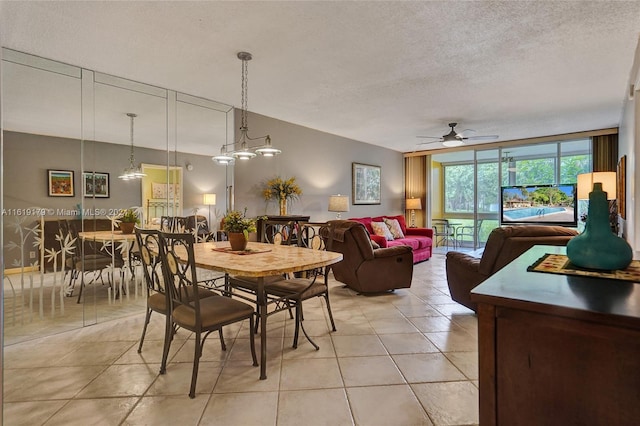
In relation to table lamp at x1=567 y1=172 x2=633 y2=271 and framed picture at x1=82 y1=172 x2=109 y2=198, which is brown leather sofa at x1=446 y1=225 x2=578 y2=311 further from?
framed picture at x1=82 y1=172 x2=109 y2=198

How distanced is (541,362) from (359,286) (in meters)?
3.14

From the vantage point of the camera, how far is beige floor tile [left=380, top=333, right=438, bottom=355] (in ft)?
8.38

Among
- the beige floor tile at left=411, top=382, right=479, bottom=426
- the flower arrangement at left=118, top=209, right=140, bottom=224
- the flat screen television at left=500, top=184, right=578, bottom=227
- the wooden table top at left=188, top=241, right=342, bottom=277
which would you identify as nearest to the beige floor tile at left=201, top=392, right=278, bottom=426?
the wooden table top at left=188, top=241, right=342, bottom=277

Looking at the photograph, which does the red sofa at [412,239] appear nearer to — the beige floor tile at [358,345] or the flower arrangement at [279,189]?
the flower arrangement at [279,189]

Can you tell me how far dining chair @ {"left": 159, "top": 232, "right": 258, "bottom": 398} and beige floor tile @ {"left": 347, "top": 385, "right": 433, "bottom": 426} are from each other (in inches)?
32.1

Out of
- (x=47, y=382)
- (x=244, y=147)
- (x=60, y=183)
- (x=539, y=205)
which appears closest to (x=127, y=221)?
(x=60, y=183)

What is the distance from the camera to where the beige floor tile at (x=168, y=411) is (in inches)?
68.7

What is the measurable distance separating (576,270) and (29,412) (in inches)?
113

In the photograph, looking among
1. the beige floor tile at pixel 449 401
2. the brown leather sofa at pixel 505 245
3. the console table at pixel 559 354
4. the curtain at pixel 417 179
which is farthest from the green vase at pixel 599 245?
the curtain at pixel 417 179

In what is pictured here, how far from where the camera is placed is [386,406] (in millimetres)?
1862

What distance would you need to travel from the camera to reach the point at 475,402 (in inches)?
74.2

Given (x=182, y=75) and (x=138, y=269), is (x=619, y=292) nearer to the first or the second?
(x=182, y=75)

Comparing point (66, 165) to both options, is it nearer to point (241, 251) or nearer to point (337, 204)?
point (241, 251)

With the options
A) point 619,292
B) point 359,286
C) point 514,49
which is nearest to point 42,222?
point 359,286
